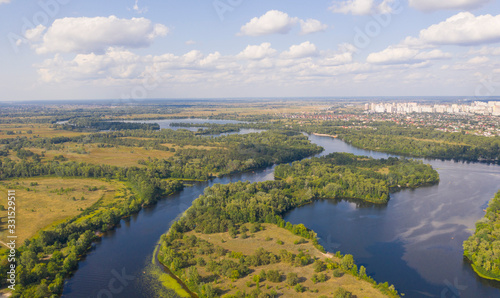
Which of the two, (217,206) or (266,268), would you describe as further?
(217,206)

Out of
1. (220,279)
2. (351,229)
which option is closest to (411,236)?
(351,229)

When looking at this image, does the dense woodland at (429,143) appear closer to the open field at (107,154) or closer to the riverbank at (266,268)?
the open field at (107,154)

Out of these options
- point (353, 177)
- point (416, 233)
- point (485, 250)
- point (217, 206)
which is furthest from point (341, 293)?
point (353, 177)

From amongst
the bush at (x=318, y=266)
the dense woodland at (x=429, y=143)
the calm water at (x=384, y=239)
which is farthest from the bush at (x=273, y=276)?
→ the dense woodland at (x=429, y=143)

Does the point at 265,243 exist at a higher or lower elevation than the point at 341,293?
lower

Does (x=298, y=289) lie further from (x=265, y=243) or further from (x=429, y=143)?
(x=429, y=143)

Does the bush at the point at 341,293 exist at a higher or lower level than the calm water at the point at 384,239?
higher
